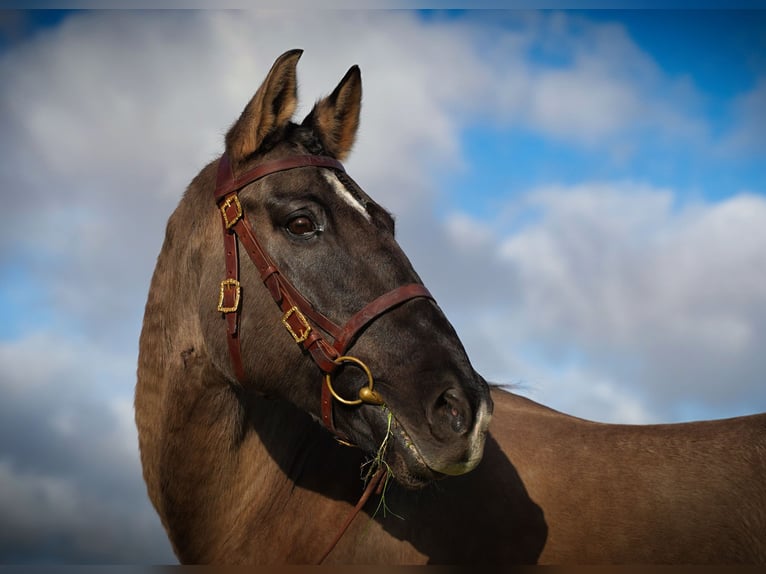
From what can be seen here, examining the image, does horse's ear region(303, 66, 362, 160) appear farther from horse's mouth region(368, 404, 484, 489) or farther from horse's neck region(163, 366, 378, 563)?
horse's mouth region(368, 404, 484, 489)

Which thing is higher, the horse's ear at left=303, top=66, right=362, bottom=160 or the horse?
the horse's ear at left=303, top=66, right=362, bottom=160

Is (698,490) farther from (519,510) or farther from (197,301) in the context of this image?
(197,301)

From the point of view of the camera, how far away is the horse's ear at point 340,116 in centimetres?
545

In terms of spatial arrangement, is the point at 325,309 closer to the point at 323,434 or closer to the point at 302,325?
the point at 302,325

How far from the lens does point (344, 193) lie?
458 cm

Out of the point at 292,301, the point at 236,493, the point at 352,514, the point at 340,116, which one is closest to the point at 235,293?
the point at 292,301

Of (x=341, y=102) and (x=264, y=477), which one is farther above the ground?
(x=341, y=102)

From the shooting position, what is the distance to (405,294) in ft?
13.6

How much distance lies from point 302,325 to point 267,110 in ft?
5.44

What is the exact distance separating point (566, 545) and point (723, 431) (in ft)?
5.47

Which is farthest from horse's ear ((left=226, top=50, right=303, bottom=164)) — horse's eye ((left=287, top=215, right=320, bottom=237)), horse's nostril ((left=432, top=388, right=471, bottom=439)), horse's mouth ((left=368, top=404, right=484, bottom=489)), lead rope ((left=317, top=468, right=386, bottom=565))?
lead rope ((left=317, top=468, right=386, bottom=565))

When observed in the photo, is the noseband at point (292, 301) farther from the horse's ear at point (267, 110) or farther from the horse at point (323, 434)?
the horse's ear at point (267, 110)

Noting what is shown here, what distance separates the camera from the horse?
429 cm

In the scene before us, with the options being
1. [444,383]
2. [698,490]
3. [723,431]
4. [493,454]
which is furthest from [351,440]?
[723,431]
